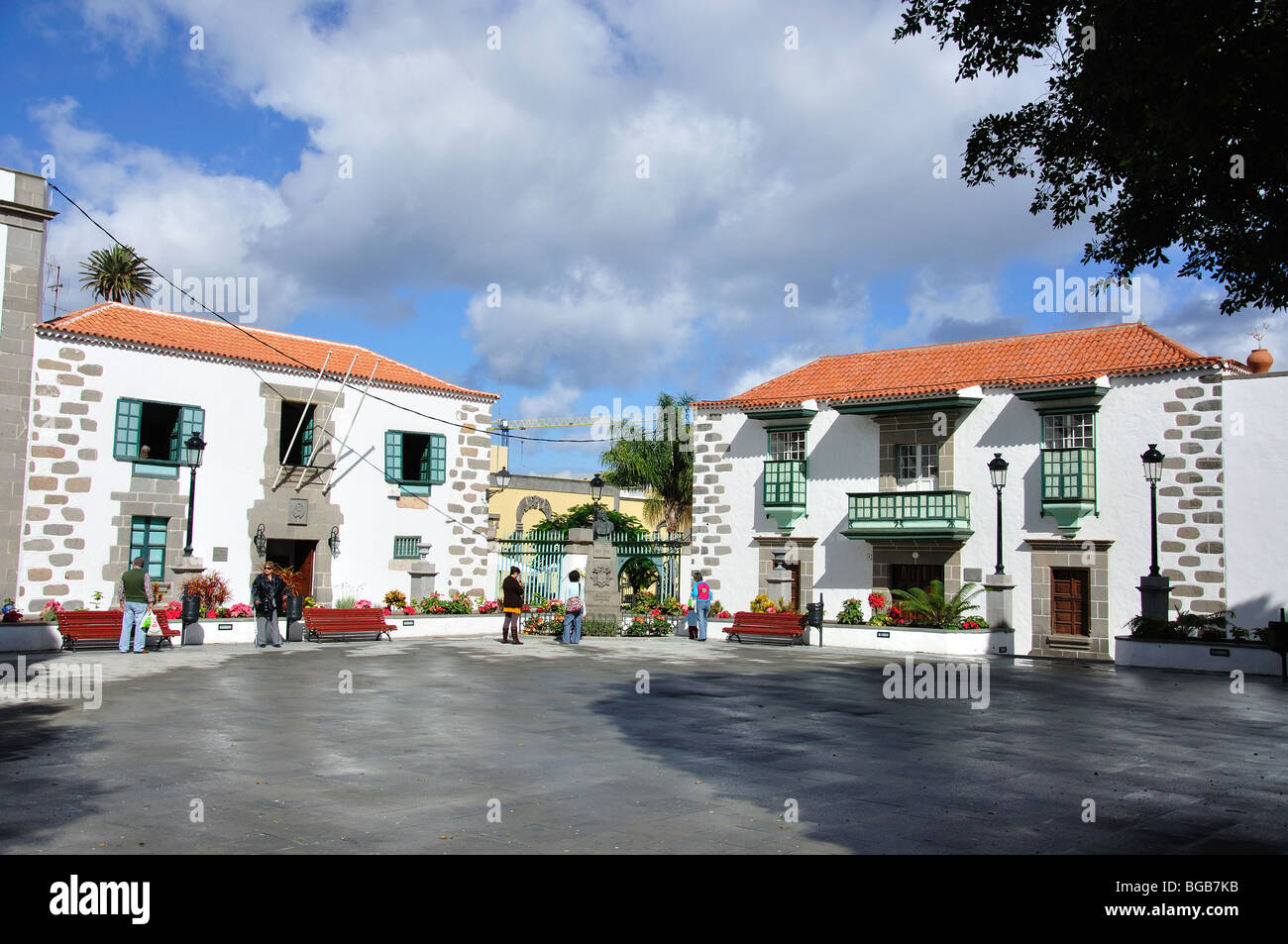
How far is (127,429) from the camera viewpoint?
2155cm

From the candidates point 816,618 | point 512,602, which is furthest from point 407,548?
point 816,618

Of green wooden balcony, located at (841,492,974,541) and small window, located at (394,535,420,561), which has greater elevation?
green wooden balcony, located at (841,492,974,541)

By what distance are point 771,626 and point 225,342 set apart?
14.8 meters

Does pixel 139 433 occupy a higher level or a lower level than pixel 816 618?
higher

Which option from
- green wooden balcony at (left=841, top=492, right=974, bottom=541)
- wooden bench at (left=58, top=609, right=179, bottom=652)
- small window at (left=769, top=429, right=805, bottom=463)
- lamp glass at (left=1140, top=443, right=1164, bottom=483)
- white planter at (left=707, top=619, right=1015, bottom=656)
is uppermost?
small window at (left=769, top=429, right=805, bottom=463)

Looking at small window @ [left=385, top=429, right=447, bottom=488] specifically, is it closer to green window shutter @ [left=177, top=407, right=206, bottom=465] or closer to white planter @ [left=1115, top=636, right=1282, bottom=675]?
green window shutter @ [left=177, top=407, right=206, bottom=465]

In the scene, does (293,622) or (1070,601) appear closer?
(293,622)

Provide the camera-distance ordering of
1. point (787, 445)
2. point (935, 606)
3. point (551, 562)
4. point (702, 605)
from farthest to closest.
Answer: point (787, 445) → point (551, 562) → point (702, 605) → point (935, 606)

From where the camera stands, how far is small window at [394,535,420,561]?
26.1m

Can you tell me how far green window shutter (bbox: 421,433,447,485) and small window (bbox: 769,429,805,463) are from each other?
30.5 feet

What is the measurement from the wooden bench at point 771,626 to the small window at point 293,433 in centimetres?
1137

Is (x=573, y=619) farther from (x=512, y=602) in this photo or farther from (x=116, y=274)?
(x=116, y=274)

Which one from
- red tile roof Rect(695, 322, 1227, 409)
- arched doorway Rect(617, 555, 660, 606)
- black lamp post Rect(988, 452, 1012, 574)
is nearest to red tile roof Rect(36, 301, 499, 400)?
red tile roof Rect(695, 322, 1227, 409)
